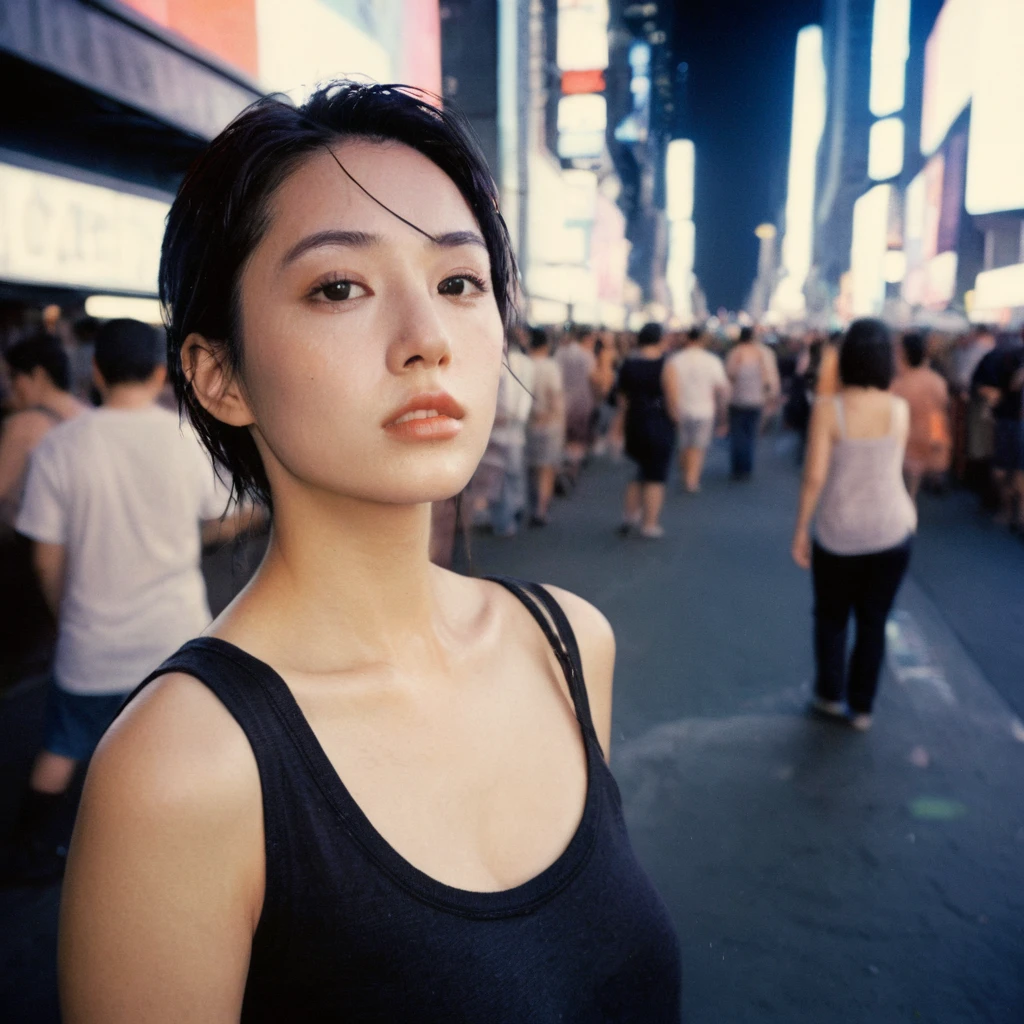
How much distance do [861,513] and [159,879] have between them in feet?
14.5

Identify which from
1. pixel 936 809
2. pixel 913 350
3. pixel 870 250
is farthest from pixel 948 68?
pixel 936 809

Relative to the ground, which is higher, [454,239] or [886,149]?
[886,149]

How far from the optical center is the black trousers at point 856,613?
4812 millimetres

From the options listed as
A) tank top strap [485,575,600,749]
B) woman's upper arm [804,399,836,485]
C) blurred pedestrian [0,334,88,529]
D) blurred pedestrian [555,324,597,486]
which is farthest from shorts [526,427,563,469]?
tank top strap [485,575,600,749]

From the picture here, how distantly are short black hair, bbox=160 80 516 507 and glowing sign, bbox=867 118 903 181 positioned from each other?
353ft

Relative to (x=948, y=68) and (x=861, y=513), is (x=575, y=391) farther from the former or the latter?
(x=948, y=68)

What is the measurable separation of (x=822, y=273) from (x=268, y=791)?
13919cm

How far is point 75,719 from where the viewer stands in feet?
11.3

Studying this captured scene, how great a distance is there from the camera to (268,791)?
1.01m

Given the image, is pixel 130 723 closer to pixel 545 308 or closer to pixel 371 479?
pixel 371 479

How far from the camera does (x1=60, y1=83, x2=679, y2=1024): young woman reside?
0.94 m

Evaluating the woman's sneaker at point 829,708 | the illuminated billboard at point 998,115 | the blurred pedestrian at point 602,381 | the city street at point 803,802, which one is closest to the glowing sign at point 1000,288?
the illuminated billboard at point 998,115

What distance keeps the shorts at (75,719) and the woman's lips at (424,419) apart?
274 centimetres

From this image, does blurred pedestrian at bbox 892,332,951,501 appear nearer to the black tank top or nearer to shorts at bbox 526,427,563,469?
shorts at bbox 526,427,563,469
